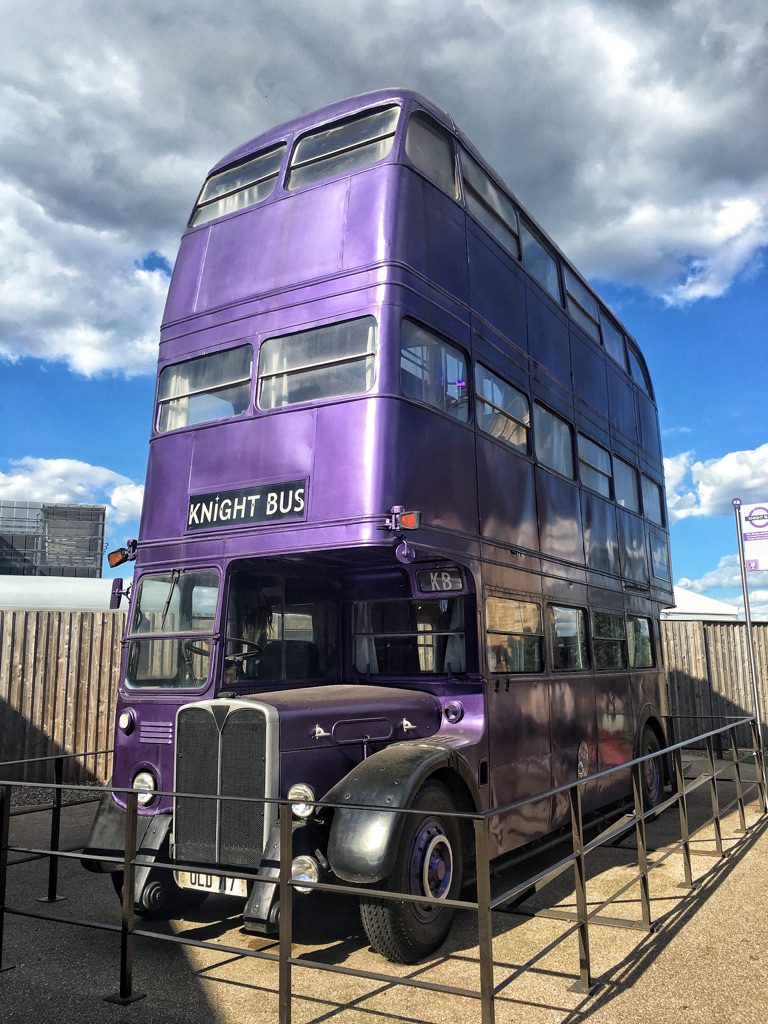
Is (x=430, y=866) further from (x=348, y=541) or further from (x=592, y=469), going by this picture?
(x=592, y=469)

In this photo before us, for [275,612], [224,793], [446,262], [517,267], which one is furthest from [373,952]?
[517,267]

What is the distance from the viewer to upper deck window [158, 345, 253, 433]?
6.53 m

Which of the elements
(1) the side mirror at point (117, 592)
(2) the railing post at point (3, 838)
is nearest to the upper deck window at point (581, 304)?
(1) the side mirror at point (117, 592)

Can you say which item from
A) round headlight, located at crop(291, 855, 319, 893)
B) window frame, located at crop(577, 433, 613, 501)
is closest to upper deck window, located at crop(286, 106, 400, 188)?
window frame, located at crop(577, 433, 613, 501)

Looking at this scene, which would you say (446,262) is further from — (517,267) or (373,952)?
(373,952)

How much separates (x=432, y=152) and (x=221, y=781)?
523 centimetres

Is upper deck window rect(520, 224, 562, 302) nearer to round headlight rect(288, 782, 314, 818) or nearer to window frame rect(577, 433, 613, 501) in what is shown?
window frame rect(577, 433, 613, 501)

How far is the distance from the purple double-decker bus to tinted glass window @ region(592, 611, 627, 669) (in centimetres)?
94

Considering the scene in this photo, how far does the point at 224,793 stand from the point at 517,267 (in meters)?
5.64

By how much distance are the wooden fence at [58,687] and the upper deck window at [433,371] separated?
7447 millimetres

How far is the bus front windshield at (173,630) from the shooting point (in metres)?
6.02

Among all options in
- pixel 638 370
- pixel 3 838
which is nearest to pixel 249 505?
pixel 3 838

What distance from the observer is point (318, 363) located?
614 centimetres

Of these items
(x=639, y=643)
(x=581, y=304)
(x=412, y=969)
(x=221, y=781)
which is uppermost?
(x=581, y=304)
